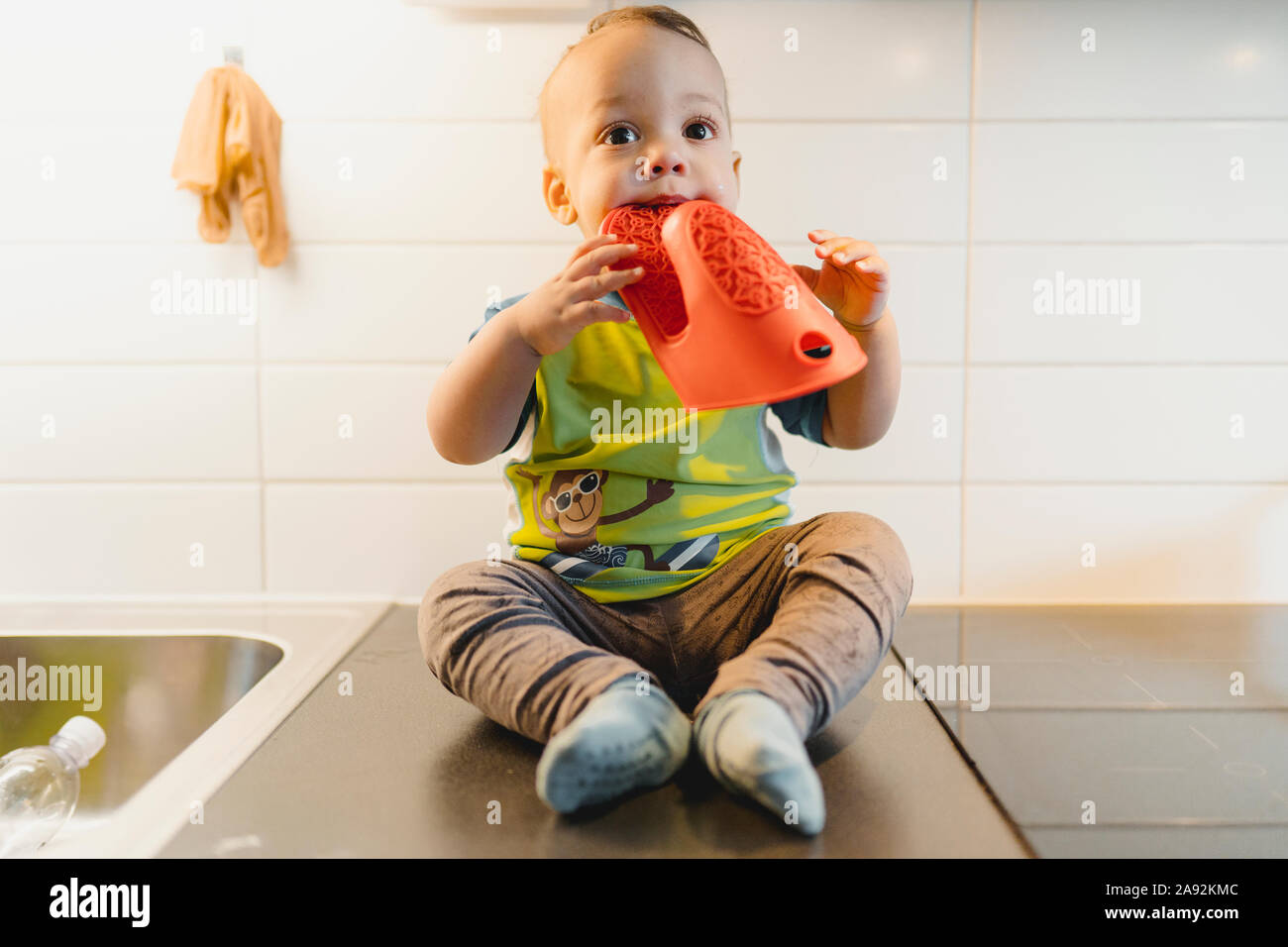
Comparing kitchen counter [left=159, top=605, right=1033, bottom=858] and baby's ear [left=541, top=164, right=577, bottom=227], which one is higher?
baby's ear [left=541, top=164, right=577, bottom=227]

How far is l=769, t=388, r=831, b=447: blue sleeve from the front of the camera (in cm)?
99

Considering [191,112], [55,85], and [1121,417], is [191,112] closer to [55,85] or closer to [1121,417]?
[55,85]

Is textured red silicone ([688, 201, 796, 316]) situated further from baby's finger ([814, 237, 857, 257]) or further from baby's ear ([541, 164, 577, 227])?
baby's ear ([541, 164, 577, 227])

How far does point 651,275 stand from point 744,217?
21.0 inches

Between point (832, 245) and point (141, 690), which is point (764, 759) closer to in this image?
point (832, 245)

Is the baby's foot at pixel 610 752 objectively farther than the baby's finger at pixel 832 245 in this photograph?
No

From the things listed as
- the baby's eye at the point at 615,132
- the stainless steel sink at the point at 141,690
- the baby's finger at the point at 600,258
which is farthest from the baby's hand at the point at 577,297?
the stainless steel sink at the point at 141,690

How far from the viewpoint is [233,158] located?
1167 millimetres

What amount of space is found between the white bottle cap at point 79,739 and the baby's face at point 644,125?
2.16 feet

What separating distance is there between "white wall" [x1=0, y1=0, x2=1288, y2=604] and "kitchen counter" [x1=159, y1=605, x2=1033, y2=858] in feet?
1.56

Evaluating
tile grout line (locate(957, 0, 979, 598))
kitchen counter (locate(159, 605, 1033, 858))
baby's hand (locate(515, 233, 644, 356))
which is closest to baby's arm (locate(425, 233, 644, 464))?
baby's hand (locate(515, 233, 644, 356))

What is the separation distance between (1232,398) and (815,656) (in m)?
0.87

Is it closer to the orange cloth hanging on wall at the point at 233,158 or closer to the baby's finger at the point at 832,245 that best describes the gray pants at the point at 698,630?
the baby's finger at the point at 832,245

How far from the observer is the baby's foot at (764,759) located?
59 centimetres
